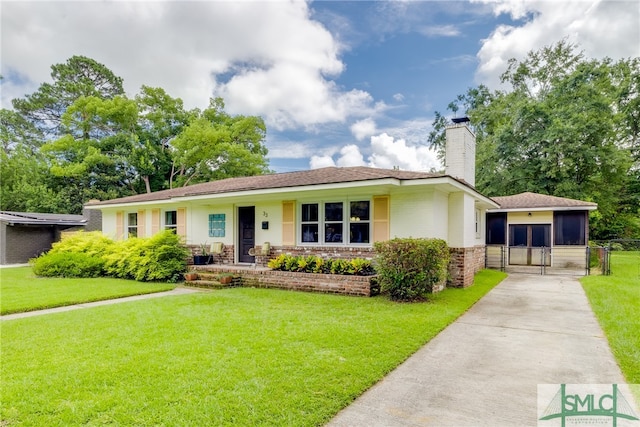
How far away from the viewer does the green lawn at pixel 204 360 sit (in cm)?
296

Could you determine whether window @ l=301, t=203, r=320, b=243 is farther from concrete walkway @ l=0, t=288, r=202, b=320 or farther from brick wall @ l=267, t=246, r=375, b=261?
concrete walkway @ l=0, t=288, r=202, b=320

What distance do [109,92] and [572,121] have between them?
123 feet

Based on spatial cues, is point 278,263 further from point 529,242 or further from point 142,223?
point 529,242

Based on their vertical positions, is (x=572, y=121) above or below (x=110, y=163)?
above

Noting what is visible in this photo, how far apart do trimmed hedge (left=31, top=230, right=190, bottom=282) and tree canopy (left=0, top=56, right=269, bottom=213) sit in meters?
15.0

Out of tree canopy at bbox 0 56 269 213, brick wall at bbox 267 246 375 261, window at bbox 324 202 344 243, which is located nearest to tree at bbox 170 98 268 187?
tree canopy at bbox 0 56 269 213

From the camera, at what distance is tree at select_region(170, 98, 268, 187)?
27.2m

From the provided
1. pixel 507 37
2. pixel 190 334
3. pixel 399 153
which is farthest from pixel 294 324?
pixel 399 153

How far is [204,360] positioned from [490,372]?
3.30 m

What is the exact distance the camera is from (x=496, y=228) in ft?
52.0

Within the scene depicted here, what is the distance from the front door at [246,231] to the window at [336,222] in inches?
85.4

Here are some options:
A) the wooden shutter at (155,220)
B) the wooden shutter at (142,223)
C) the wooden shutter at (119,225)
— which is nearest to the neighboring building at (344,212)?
the wooden shutter at (155,220)

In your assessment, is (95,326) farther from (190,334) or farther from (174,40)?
(174,40)

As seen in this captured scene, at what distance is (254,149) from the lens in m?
31.1
